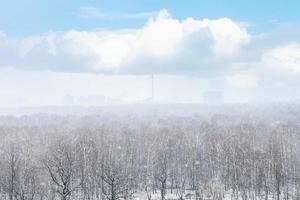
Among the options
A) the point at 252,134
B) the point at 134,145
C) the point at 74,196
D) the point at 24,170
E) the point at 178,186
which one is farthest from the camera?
the point at 252,134

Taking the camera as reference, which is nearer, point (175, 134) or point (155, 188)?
point (155, 188)

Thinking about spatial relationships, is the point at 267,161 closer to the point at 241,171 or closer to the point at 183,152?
the point at 241,171

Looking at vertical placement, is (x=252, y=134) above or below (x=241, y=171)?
above

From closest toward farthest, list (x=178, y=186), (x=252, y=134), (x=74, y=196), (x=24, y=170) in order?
(x=24, y=170)
(x=74, y=196)
(x=178, y=186)
(x=252, y=134)

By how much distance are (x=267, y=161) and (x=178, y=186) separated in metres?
17.7

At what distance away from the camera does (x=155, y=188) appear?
84000 mm

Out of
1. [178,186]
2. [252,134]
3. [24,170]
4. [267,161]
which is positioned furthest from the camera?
[252,134]

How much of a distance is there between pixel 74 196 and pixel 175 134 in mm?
44962

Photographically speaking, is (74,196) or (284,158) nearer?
(74,196)

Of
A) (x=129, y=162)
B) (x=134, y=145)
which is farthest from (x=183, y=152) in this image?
(x=129, y=162)

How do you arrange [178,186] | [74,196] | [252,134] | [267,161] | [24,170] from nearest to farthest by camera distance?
1. [24,170]
2. [74,196]
3. [267,161]
4. [178,186]
5. [252,134]

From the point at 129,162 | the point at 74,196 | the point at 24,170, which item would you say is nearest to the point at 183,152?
the point at 129,162

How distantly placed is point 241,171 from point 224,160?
21.1ft

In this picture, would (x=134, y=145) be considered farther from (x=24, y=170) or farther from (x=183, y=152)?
(x=24, y=170)
